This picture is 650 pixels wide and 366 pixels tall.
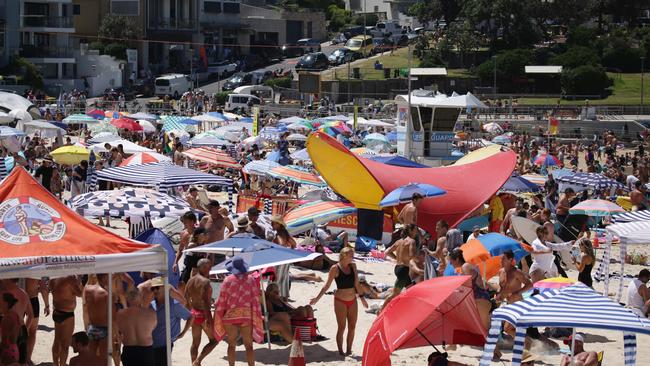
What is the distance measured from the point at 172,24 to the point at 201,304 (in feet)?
202

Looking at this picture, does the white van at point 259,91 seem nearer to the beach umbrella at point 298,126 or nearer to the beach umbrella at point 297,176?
the beach umbrella at point 298,126

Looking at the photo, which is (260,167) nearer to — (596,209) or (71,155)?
(71,155)

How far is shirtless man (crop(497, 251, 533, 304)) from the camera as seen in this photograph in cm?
1162

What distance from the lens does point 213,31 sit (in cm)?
7312

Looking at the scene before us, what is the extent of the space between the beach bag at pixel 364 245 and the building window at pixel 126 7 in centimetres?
5310

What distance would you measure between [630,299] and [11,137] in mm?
17669

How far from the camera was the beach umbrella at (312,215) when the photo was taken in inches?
655

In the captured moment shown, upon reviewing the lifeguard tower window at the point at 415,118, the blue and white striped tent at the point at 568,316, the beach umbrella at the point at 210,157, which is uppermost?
the lifeguard tower window at the point at 415,118

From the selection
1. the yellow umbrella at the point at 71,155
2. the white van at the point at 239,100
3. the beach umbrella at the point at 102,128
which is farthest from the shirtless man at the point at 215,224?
the white van at the point at 239,100

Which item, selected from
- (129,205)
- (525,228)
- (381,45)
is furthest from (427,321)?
(381,45)

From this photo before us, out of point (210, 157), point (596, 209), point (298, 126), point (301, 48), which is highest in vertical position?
point (301, 48)

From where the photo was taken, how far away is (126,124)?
35688 mm

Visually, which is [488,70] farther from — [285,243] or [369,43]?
[285,243]

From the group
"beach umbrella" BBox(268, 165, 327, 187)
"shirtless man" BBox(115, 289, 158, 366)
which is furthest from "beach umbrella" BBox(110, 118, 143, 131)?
"shirtless man" BBox(115, 289, 158, 366)
